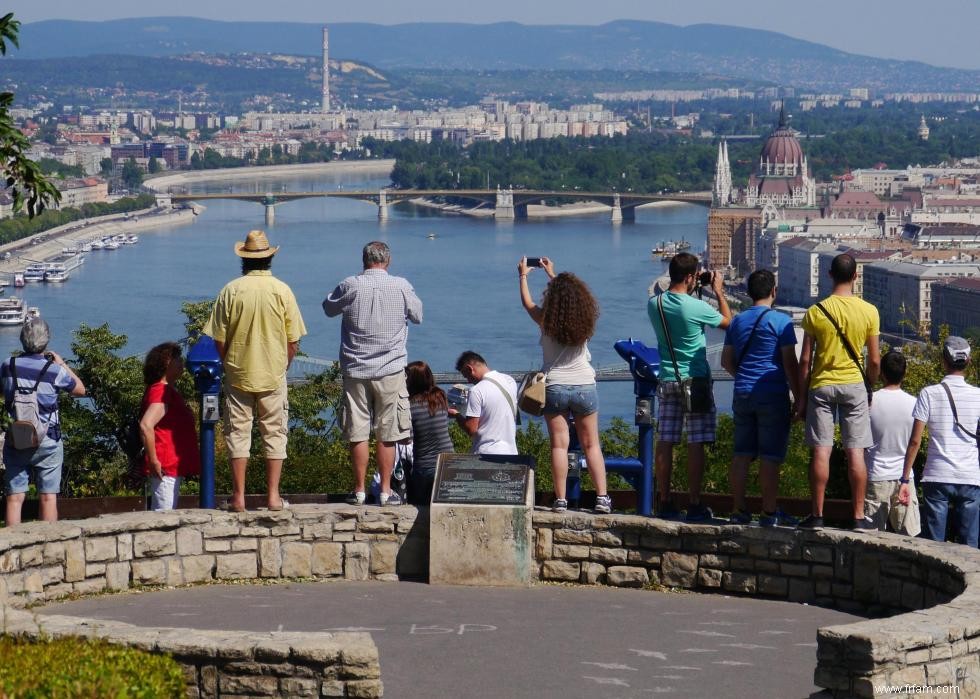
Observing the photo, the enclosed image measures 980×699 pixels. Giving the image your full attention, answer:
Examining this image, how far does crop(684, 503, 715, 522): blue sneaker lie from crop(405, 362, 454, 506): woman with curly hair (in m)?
0.65

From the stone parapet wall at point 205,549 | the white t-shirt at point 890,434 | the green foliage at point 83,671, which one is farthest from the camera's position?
the white t-shirt at point 890,434

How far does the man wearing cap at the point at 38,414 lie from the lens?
15.1 feet

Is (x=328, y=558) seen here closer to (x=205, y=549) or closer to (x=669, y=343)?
(x=205, y=549)

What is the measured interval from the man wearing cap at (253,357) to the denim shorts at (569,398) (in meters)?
0.62

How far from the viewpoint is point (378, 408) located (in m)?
4.84

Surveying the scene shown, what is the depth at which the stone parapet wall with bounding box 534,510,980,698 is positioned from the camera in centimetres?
345

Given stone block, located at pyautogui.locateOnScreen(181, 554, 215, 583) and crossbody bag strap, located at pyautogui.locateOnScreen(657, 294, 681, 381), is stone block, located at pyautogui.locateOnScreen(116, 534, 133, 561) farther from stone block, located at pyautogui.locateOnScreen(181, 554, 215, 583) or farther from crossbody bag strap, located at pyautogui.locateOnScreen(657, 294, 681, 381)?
crossbody bag strap, located at pyautogui.locateOnScreen(657, 294, 681, 381)

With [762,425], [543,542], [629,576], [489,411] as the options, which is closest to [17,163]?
[489,411]

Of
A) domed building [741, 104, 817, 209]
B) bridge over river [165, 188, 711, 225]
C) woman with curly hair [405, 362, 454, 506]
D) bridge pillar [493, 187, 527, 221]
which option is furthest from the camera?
domed building [741, 104, 817, 209]

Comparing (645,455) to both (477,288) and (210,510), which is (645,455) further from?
(477,288)

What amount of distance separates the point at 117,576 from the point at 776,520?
1493 mm

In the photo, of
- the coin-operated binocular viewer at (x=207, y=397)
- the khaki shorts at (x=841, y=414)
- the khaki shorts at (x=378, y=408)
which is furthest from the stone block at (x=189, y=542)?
the khaki shorts at (x=841, y=414)

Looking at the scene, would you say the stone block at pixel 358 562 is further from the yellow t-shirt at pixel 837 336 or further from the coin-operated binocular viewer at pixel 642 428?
the yellow t-shirt at pixel 837 336

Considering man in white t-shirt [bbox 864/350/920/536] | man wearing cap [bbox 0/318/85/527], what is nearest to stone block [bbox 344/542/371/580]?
man wearing cap [bbox 0/318/85/527]
